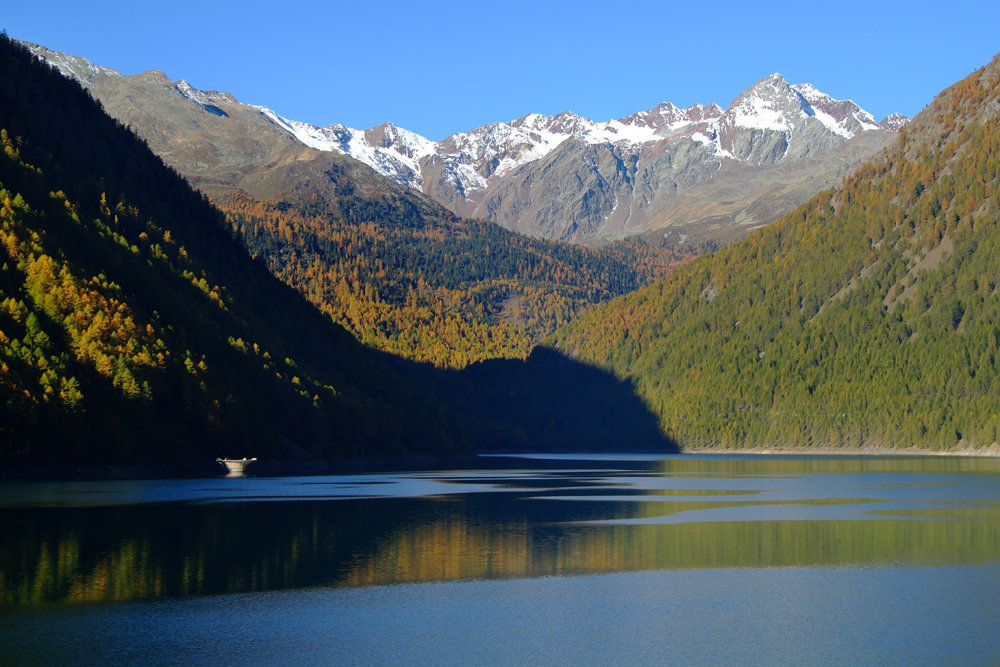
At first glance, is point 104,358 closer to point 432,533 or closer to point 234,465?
point 234,465

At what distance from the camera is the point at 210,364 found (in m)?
179

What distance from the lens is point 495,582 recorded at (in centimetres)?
6022

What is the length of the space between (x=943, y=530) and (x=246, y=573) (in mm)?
50522

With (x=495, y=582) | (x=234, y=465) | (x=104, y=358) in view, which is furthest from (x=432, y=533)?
(x=234, y=465)

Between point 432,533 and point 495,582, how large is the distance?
72.6ft

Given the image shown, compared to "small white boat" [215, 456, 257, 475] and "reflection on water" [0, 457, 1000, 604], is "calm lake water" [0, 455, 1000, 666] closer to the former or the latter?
"reflection on water" [0, 457, 1000, 604]

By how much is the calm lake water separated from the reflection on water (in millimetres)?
317

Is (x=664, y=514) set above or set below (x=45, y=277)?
below

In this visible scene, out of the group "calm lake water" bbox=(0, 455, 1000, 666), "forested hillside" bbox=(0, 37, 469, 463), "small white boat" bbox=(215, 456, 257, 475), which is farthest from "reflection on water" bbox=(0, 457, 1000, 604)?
"small white boat" bbox=(215, 456, 257, 475)

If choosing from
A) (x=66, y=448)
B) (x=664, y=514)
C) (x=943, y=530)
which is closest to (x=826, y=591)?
(x=943, y=530)

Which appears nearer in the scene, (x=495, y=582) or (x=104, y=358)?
(x=495, y=582)

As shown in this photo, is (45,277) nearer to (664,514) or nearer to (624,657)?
(664,514)

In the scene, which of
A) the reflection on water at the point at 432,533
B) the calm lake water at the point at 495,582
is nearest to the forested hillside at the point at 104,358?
the reflection on water at the point at 432,533

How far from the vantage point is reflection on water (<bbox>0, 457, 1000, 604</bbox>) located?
6216 centimetres
